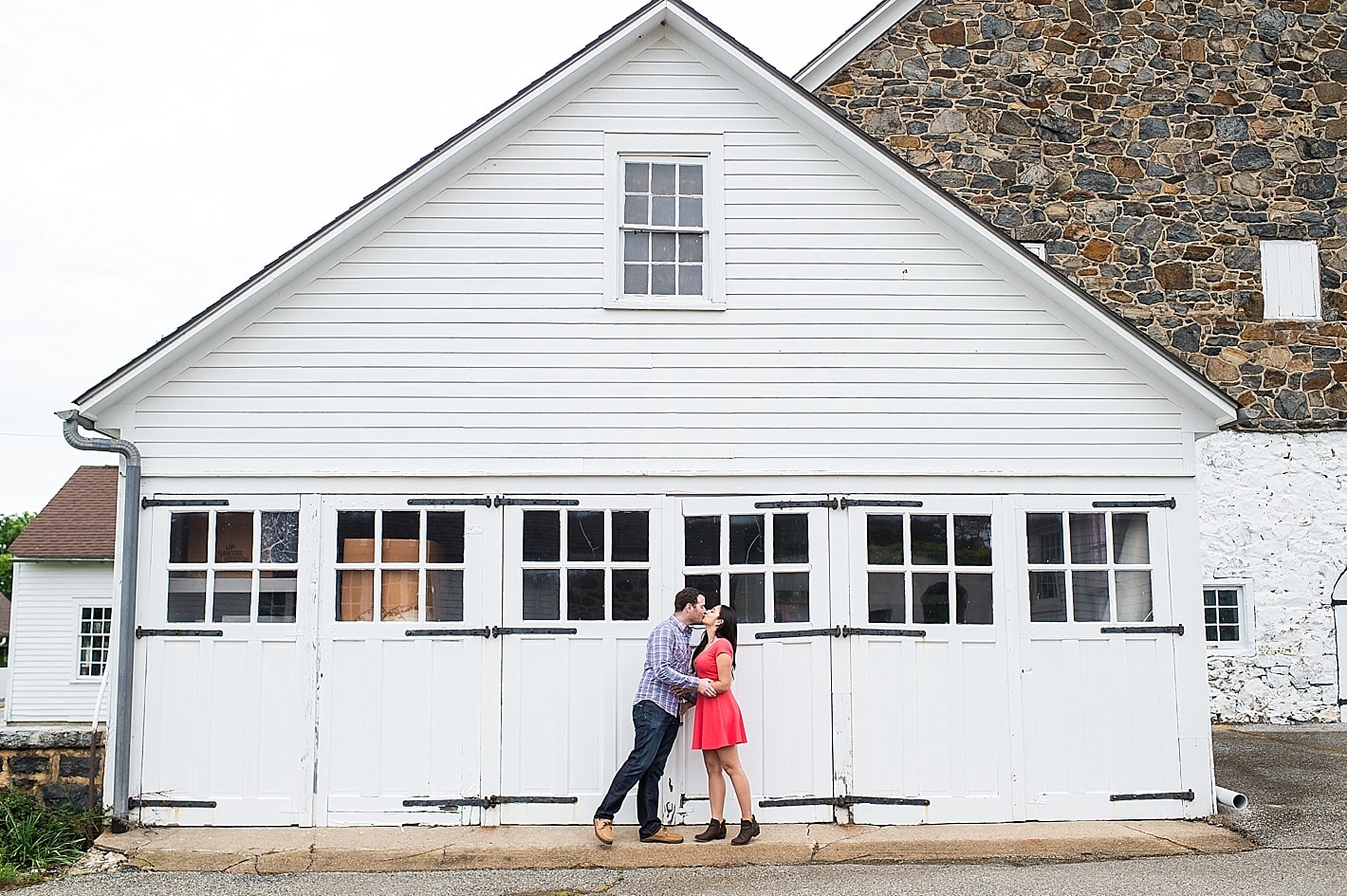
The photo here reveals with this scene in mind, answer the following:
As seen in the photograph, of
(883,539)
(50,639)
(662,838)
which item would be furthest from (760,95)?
(50,639)

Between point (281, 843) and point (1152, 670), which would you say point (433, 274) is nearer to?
point (281, 843)

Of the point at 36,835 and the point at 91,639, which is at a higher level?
the point at 91,639

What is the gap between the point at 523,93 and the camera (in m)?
9.05

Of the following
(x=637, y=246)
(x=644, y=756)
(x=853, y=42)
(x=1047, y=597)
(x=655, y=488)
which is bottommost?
(x=644, y=756)

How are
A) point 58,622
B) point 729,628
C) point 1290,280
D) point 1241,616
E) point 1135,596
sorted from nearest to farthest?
point 729,628
point 1135,596
point 1241,616
point 1290,280
point 58,622

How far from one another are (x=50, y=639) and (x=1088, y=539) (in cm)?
2027

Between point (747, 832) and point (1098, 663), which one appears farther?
point (1098, 663)

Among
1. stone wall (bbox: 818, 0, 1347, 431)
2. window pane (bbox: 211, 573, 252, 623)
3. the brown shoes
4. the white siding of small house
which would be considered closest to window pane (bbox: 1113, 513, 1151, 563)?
the brown shoes

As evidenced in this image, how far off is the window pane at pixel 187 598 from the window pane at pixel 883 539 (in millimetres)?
4868

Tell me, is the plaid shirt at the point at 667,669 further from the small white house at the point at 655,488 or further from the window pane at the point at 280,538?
the window pane at the point at 280,538

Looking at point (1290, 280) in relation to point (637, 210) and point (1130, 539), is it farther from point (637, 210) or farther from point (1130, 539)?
point (637, 210)

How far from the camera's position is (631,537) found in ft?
29.7

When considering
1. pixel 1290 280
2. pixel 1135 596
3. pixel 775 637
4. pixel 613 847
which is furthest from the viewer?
pixel 1290 280

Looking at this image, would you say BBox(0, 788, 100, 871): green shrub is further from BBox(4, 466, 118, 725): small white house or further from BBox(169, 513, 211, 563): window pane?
BBox(4, 466, 118, 725): small white house
